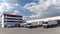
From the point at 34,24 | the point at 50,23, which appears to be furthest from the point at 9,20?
the point at 50,23

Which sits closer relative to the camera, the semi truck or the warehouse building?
the semi truck

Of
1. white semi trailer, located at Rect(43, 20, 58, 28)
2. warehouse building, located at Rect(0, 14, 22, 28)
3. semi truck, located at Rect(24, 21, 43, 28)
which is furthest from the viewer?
warehouse building, located at Rect(0, 14, 22, 28)

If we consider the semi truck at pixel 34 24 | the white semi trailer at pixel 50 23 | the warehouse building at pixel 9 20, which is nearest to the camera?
the white semi trailer at pixel 50 23

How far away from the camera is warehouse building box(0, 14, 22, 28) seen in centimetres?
1380

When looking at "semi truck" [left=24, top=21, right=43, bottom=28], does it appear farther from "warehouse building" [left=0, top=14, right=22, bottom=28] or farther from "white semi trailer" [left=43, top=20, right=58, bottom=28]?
"warehouse building" [left=0, top=14, right=22, bottom=28]

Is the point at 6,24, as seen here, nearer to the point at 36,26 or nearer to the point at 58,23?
the point at 36,26

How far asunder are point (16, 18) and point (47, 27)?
13.9 ft

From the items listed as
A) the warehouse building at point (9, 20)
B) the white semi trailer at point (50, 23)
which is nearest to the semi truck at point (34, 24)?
the white semi trailer at point (50, 23)

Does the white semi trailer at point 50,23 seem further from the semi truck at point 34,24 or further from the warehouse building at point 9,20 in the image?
the warehouse building at point 9,20

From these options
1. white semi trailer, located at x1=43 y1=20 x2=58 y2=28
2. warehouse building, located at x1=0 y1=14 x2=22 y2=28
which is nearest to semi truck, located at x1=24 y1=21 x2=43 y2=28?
white semi trailer, located at x1=43 y1=20 x2=58 y2=28

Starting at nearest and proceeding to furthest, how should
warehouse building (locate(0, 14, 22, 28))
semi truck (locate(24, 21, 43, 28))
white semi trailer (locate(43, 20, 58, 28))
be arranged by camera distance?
1. white semi trailer (locate(43, 20, 58, 28))
2. semi truck (locate(24, 21, 43, 28))
3. warehouse building (locate(0, 14, 22, 28))

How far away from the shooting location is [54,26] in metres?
10.7

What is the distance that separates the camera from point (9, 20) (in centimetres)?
1453

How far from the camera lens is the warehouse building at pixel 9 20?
45.3 ft
